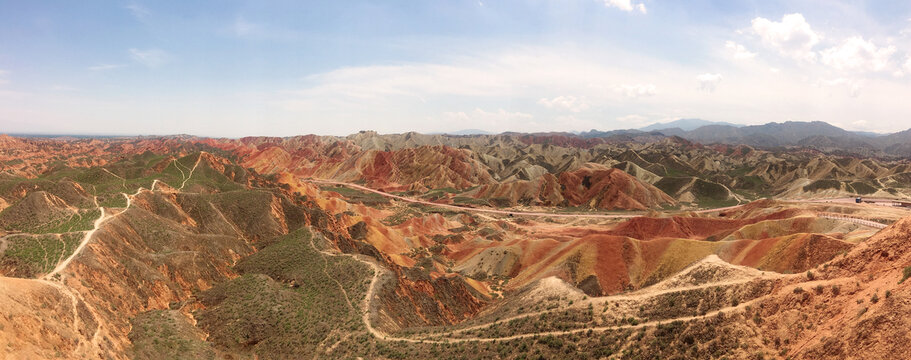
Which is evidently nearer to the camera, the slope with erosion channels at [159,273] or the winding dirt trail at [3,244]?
the slope with erosion channels at [159,273]

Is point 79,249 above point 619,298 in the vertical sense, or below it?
above

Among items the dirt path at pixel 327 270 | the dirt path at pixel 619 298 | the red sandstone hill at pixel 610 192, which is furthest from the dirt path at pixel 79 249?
the red sandstone hill at pixel 610 192

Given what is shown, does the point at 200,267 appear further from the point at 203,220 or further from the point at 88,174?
the point at 88,174

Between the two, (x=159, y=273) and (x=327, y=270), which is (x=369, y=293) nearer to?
(x=327, y=270)

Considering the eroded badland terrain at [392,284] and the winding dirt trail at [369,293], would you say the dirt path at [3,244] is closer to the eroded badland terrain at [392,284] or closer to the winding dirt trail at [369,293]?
the eroded badland terrain at [392,284]

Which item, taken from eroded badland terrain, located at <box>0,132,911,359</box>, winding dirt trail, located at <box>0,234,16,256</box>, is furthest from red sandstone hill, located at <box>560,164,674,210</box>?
winding dirt trail, located at <box>0,234,16,256</box>

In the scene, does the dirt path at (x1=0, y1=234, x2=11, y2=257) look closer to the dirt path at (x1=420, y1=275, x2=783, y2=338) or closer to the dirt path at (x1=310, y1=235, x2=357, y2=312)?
the dirt path at (x1=310, y1=235, x2=357, y2=312)

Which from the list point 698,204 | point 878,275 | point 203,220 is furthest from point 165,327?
point 698,204

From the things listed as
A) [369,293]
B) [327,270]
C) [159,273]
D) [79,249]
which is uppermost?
[79,249]

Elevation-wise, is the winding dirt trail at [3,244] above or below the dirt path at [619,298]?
above

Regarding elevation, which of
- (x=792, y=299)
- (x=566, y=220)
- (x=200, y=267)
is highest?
(x=792, y=299)

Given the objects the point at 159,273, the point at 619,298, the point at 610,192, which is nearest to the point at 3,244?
the point at 159,273
